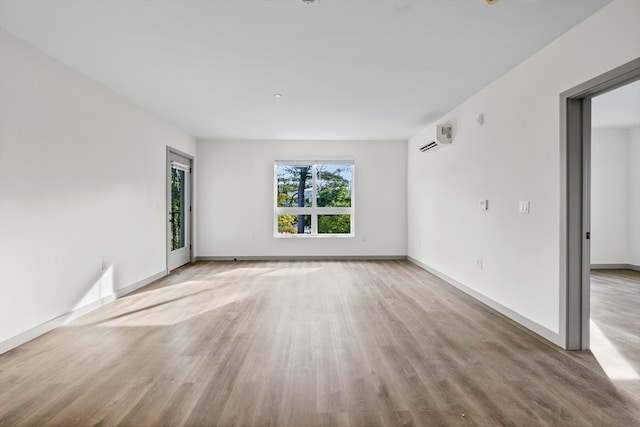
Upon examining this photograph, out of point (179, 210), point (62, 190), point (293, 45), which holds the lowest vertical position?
point (179, 210)

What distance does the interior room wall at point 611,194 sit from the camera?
644 cm

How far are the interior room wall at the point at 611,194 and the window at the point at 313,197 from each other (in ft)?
15.2

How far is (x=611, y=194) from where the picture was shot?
6465mm

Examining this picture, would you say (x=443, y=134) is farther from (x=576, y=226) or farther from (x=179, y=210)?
(x=179, y=210)

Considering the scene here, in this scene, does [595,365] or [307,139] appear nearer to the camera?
[595,365]

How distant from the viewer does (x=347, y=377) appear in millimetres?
2328

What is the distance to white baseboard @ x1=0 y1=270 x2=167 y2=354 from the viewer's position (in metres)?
2.81

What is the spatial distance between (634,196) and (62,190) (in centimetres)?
884

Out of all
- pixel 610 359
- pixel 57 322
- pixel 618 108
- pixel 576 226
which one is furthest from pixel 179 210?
pixel 618 108

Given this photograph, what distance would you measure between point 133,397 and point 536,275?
3362 mm

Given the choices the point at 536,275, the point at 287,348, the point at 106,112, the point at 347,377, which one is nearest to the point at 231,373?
the point at 287,348

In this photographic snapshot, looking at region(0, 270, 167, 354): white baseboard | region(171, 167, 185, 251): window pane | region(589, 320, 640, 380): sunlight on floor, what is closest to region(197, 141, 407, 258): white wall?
region(171, 167, 185, 251): window pane

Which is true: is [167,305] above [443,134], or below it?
below

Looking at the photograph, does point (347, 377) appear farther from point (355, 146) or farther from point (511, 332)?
point (355, 146)
